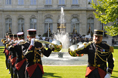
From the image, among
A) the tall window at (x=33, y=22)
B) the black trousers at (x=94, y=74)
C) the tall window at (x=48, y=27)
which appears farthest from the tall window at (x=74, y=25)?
the black trousers at (x=94, y=74)

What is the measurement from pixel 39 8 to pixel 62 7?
4.45 m

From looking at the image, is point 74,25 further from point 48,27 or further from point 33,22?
point 33,22

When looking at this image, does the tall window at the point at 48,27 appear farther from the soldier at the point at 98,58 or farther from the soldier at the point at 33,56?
the soldier at the point at 98,58

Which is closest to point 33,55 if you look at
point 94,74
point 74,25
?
point 94,74

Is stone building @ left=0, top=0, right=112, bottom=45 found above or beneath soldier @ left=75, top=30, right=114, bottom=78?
above

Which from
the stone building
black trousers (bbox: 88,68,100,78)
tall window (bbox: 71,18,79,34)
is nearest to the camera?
black trousers (bbox: 88,68,100,78)

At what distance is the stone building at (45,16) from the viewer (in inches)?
1384

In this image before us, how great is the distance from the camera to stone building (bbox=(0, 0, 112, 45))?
35156 mm

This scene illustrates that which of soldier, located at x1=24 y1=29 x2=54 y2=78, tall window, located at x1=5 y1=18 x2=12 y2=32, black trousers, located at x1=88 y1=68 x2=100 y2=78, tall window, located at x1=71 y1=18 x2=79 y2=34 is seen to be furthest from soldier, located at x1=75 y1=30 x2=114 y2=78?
tall window, located at x1=5 y1=18 x2=12 y2=32

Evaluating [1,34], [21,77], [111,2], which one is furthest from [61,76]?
[1,34]

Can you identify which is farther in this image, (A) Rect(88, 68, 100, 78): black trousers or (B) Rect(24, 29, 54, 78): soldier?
(B) Rect(24, 29, 54, 78): soldier

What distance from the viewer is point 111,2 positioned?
19562 mm

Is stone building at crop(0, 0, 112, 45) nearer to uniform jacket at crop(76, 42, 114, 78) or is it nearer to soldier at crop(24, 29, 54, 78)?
soldier at crop(24, 29, 54, 78)

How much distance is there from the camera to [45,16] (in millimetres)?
35375
